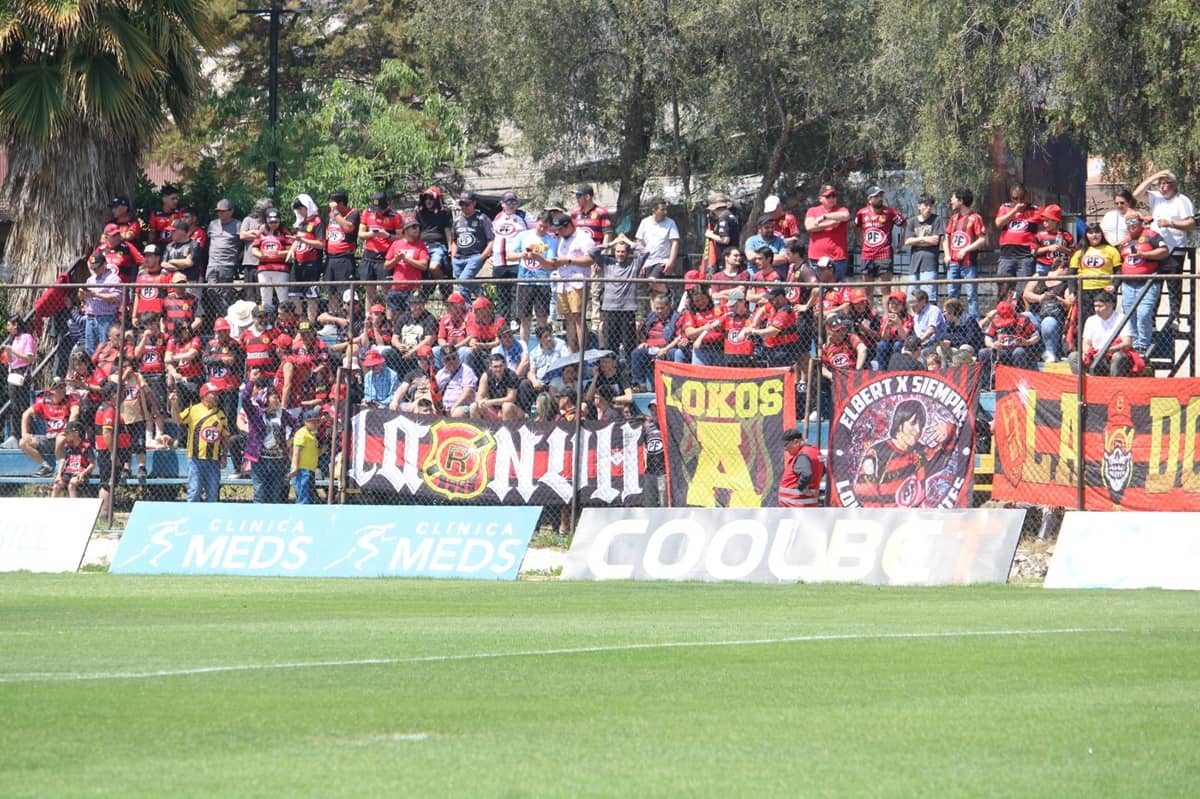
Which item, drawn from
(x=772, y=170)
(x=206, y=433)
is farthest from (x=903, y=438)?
(x=772, y=170)

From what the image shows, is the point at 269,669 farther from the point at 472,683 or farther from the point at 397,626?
the point at 397,626

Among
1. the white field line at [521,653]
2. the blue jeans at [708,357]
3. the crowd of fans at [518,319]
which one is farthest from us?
the blue jeans at [708,357]

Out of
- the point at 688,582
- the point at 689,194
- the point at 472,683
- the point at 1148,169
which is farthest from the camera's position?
the point at 689,194

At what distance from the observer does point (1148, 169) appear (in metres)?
25.9

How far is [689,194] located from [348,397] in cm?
Answer: 1843

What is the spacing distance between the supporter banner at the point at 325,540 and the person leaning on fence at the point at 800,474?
2.51m

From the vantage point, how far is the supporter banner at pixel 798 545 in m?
16.5

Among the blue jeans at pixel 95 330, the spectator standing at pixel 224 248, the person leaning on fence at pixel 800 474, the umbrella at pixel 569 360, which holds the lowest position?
the person leaning on fence at pixel 800 474

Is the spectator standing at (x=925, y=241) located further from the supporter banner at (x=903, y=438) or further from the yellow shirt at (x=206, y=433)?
the yellow shirt at (x=206, y=433)

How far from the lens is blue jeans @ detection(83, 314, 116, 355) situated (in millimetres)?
23375

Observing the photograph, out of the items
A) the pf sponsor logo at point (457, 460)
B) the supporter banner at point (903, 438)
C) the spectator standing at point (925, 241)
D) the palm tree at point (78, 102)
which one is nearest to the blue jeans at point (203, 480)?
the pf sponsor logo at point (457, 460)

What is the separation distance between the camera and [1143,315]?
19.8 meters

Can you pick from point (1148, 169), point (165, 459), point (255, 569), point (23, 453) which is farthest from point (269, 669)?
point (1148, 169)

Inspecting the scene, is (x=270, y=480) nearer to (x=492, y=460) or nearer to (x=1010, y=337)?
(x=492, y=460)
